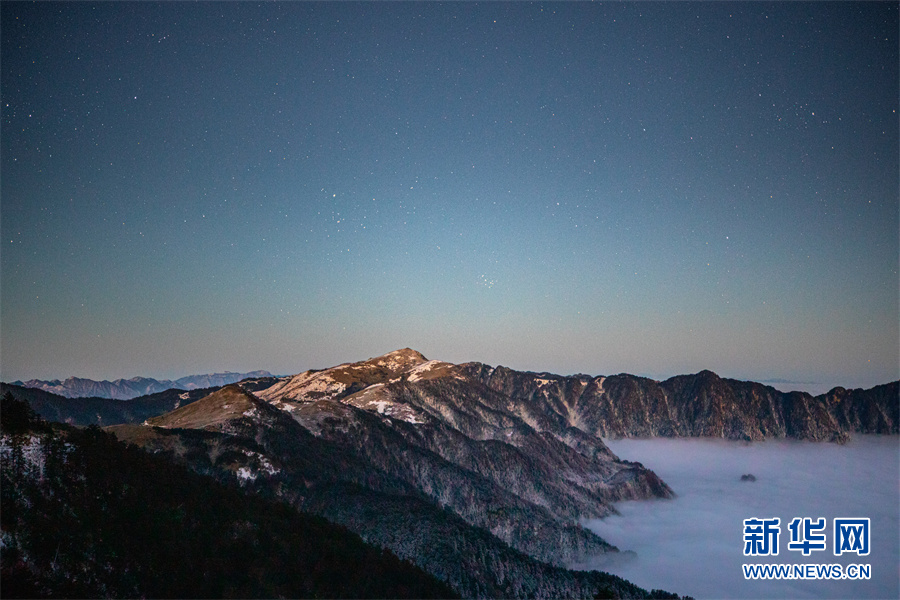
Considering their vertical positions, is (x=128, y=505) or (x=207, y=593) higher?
(x=128, y=505)

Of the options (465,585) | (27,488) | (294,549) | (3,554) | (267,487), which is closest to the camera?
(3,554)

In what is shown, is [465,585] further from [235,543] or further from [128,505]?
[128,505]

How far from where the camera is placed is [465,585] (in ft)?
573

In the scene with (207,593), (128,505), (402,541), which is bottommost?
(402,541)

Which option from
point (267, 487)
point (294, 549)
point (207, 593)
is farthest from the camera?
point (267, 487)

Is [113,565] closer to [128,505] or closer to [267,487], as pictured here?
[128,505]

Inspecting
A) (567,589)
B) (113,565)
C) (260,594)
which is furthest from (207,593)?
(567,589)

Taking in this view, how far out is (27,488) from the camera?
88.8 meters

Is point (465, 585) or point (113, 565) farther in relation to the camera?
point (465, 585)

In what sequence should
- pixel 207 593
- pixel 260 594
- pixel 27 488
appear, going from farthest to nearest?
pixel 260 594 → pixel 207 593 → pixel 27 488

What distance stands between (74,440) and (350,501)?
10980cm

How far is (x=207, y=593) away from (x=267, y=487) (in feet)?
297

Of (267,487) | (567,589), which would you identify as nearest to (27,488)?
(267,487)

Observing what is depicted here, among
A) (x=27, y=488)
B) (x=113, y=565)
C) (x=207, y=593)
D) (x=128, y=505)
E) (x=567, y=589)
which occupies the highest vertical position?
(x=27, y=488)
